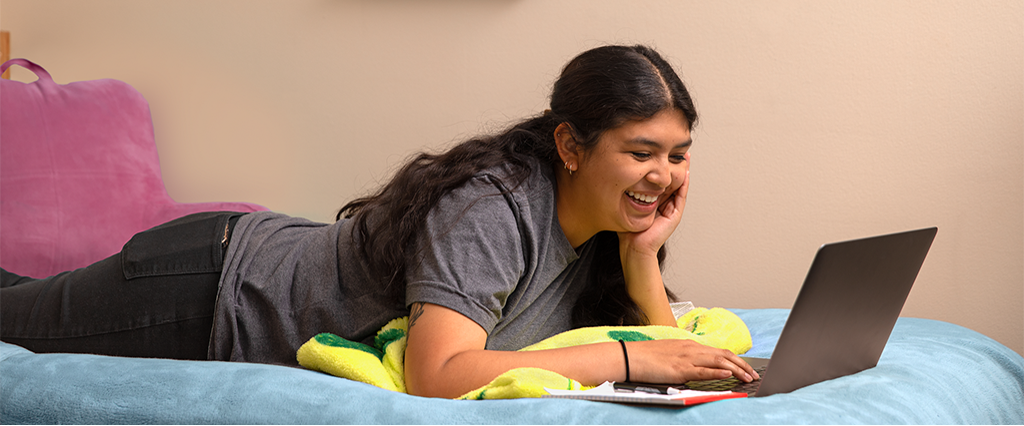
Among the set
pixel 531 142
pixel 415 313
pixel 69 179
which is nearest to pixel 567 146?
pixel 531 142

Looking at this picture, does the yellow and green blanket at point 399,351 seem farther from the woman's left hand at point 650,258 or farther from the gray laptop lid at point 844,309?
the gray laptop lid at point 844,309

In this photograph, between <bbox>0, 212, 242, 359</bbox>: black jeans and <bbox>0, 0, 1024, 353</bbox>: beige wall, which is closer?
<bbox>0, 212, 242, 359</bbox>: black jeans

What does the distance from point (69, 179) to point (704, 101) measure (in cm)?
166

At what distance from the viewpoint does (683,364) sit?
936 millimetres

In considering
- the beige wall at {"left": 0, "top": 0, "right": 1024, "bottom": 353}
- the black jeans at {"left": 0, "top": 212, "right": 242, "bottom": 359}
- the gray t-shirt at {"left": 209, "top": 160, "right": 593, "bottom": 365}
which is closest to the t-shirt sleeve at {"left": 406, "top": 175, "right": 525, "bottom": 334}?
the gray t-shirt at {"left": 209, "top": 160, "right": 593, "bottom": 365}

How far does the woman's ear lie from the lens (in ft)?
3.92

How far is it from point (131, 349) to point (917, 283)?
1.77 m

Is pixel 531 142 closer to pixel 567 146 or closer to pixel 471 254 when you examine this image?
pixel 567 146

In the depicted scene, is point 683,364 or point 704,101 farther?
Result: point 704,101

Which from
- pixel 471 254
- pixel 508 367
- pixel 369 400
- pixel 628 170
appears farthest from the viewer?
pixel 628 170

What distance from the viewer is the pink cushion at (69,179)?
177cm

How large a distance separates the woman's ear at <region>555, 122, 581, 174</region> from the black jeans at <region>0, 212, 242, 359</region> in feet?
2.02

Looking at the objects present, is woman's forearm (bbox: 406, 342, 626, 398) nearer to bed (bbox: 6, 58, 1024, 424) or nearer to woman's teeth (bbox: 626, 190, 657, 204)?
bed (bbox: 6, 58, 1024, 424)

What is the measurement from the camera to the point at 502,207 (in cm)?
A: 110
